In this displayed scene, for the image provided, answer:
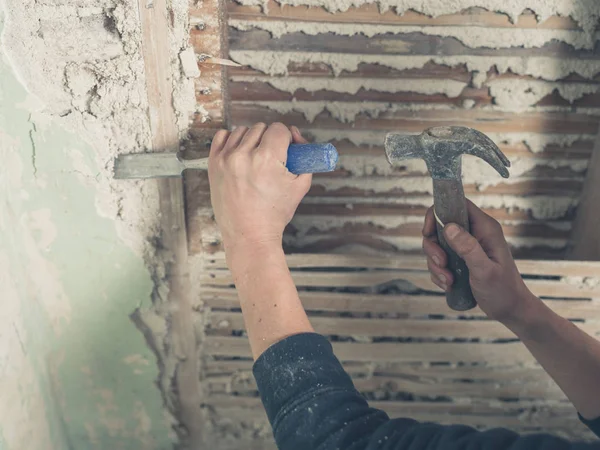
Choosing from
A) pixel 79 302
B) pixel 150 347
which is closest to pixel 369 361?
pixel 150 347

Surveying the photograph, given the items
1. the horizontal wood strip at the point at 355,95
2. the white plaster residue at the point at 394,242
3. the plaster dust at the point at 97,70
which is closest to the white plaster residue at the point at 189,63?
the plaster dust at the point at 97,70

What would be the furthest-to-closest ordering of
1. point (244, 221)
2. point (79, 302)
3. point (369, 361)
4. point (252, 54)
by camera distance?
point (369, 361), point (79, 302), point (252, 54), point (244, 221)

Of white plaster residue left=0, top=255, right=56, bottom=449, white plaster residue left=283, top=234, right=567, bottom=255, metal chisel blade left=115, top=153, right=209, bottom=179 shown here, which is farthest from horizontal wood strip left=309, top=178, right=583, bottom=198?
white plaster residue left=0, top=255, right=56, bottom=449

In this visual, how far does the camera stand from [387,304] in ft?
3.92

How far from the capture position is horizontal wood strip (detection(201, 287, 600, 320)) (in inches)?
46.3

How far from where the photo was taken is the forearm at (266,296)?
829mm

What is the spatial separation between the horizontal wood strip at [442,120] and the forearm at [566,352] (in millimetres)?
380

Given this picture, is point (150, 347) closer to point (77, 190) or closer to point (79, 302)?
point (79, 302)

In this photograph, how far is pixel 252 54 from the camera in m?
1.01

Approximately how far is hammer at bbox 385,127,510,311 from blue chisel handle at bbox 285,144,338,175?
3.9 inches

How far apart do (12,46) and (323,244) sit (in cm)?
75

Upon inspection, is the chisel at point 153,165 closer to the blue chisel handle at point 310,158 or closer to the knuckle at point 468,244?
the blue chisel handle at point 310,158

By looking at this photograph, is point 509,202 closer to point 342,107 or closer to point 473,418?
point 342,107

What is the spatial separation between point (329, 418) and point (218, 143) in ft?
1.67
